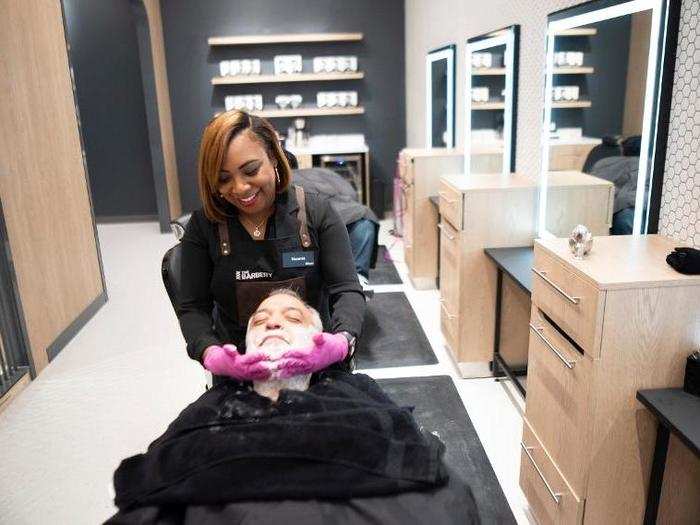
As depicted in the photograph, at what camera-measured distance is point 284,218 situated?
5.10 ft

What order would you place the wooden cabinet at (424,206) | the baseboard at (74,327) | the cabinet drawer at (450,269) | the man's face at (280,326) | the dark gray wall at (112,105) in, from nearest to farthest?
the man's face at (280,326) → the cabinet drawer at (450,269) → the baseboard at (74,327) → the wooden cabinet at (424,206) → the dark gray wall at (112,105)

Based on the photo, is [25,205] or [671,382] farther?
[25,205]

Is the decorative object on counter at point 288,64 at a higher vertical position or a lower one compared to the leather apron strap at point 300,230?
higher

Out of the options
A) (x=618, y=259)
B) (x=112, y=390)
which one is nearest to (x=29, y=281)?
(x=112, y=390)

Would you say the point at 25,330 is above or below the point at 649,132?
below

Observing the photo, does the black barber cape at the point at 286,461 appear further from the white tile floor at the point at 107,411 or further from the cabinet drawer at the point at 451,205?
the cabinet drawer at the point at 451,205

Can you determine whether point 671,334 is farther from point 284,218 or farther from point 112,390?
point 112,390

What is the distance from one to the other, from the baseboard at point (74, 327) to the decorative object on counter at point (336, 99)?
3243 mm

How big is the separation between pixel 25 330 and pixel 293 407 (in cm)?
226

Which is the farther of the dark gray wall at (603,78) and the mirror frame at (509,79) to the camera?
the mirror frame at (509,79)

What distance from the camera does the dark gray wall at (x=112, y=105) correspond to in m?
5.85

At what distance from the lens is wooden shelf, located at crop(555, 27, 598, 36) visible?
2.11 m

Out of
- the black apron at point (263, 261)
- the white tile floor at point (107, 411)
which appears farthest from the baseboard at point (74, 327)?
the black apron at point (263, 261)

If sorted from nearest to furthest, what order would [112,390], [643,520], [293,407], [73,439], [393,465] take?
[393,465]
[293,407]
[643,520]
[73,439]
[112,390]
